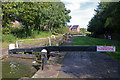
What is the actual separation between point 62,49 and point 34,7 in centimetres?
1291

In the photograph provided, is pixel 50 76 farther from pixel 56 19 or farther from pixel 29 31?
pixel 56 19

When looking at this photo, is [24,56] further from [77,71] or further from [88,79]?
[88,79]

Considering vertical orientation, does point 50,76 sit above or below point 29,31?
below

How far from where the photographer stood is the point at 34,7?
19672mm

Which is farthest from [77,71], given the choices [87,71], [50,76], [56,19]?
[56,19]

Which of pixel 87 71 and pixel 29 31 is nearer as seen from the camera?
pixel 87 71

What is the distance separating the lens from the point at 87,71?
5871 millimetres

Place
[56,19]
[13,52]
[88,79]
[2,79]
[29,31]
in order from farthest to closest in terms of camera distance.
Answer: [56,19] → [29,31] → [13,52] → [2,79] → [88,79]

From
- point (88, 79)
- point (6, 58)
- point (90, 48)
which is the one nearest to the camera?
point (88, 79)

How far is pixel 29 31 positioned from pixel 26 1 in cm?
725

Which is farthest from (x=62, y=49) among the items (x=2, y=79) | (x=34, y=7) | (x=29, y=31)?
(x=29, y=31)

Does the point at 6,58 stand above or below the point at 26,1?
below

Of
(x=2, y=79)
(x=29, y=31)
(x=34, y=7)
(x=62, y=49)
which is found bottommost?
(x=2, y=79)

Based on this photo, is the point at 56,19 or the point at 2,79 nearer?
the point at 2,79
